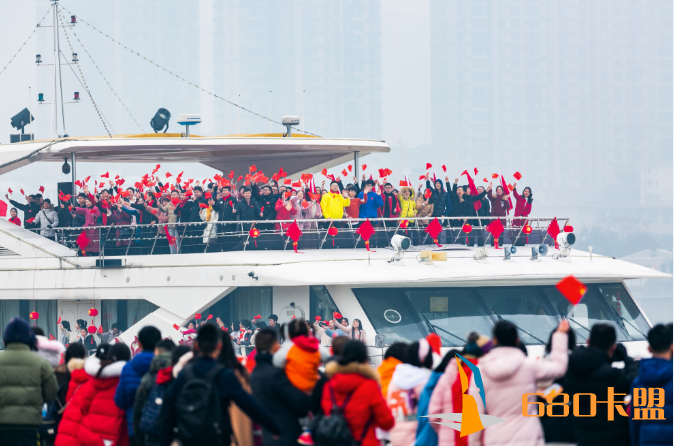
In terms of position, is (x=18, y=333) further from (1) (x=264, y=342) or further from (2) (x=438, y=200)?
(2) (x=438, y=200)

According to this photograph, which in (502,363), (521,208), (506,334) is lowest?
(502,363)

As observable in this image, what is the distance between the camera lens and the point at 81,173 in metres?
154

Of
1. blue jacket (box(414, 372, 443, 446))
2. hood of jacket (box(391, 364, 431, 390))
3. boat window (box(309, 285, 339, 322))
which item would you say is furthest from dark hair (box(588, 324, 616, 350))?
boat window (box(309, 285, 339, 322))

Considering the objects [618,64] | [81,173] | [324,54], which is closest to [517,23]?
[618,64]

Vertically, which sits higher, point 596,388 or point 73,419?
point 596,388

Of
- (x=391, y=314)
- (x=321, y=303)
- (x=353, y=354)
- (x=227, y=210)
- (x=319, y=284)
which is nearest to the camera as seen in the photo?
(x=353, y=354)

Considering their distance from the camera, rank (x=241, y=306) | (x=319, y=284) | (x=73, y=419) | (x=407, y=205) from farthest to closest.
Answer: (x=407, y=205) → (x=241, y=306) → (x=319, y=284) → (x=73, y=419)

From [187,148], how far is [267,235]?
3.53 m

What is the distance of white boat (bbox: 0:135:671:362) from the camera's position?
17766 mm

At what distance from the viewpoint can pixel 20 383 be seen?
9.44m

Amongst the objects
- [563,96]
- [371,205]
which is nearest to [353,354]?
[371,205]

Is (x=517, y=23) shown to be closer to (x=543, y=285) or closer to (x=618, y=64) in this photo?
(x=618, y=64)

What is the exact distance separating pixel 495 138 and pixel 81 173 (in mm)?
64404

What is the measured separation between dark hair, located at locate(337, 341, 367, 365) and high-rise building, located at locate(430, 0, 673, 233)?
13588 centimetres
